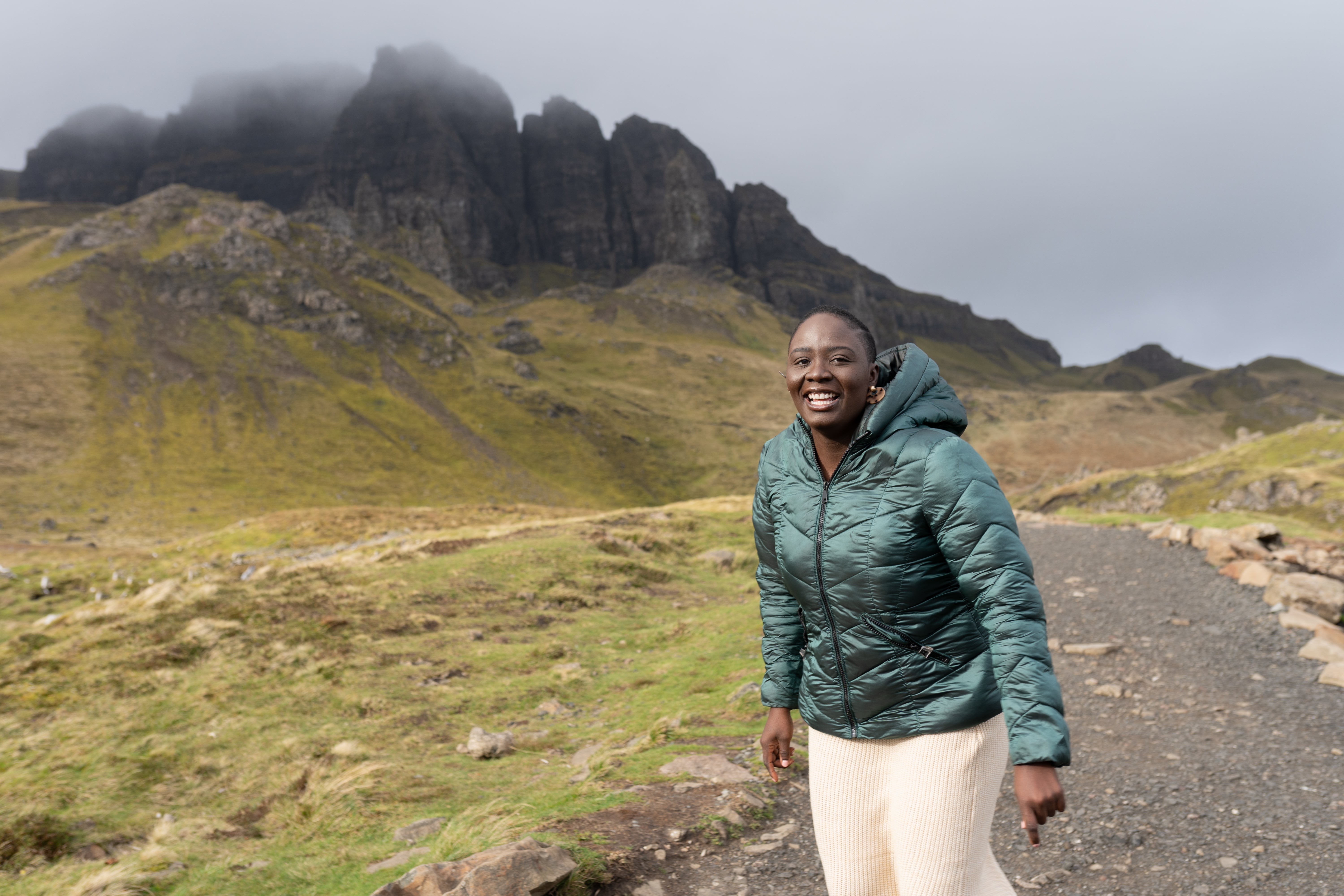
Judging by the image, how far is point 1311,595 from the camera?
1219cm

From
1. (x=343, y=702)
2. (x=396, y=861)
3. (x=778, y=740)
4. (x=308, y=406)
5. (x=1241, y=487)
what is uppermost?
(x=1241, y=487)

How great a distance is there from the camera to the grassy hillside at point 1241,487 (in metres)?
31.9

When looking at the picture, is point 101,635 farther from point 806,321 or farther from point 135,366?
point 135,366

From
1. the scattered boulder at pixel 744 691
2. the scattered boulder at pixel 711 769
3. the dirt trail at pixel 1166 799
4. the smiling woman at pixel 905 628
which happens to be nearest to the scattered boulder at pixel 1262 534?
the dirt trail at pixel 1166 799

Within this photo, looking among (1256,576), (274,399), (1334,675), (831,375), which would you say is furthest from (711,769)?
(274,399)

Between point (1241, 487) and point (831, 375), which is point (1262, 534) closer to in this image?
point (831, 375)

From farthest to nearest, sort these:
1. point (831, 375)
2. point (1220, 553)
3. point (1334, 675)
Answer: point (1220, 553), point (1334, 675), point (831, 375)

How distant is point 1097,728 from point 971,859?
6.76m

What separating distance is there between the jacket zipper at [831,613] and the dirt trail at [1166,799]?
2782 millimetres

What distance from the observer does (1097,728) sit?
836cm

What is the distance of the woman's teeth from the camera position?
314 centimetres

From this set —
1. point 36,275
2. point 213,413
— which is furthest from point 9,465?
point 36,275

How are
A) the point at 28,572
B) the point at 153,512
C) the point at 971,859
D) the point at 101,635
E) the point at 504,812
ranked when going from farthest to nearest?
1. the point at 153,512
2. the point at 28,572
3. the point at 101,635
4. the point at 504,812
5. the point at 971,859

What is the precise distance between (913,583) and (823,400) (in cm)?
89
